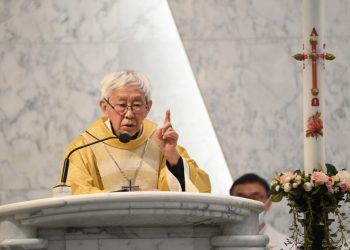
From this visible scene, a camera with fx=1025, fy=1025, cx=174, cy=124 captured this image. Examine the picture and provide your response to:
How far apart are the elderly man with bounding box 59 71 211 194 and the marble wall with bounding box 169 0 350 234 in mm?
2437

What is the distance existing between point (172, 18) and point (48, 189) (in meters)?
1.71

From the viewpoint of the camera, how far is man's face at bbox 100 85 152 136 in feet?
18.4

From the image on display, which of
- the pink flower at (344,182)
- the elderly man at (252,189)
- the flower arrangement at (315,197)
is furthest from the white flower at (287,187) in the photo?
the elderly man at (252,189)

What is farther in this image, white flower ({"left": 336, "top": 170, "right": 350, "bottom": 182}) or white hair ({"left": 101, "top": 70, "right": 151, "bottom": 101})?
white hair ({"left": 101, "top": 70, "right": 151, "bottom": 101})

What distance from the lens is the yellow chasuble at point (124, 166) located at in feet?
17.9

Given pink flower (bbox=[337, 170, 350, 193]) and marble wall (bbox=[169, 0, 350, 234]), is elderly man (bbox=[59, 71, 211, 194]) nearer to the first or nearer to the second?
pink flower (bbox=[337, 170, 350, 193])

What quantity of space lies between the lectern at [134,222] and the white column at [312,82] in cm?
99

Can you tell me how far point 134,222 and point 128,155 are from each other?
154 centimetres

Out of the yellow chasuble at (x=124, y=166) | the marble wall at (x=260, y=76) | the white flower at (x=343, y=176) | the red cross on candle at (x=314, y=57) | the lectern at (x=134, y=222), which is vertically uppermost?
the marble wall at (x=260, y=76)

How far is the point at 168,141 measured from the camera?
5367 millimetres

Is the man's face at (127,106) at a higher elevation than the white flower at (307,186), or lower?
higher

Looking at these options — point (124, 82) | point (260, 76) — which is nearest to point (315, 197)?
point (124, 82)

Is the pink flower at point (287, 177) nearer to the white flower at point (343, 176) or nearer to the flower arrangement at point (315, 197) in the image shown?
the flower arrangement at point (315, 197)

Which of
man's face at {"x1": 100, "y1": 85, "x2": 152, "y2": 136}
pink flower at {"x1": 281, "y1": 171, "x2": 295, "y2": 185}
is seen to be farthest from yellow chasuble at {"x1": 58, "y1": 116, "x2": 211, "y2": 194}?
pink flower at {"x1": 281, "y1": 171, "x2": 295, "y2": 185}
